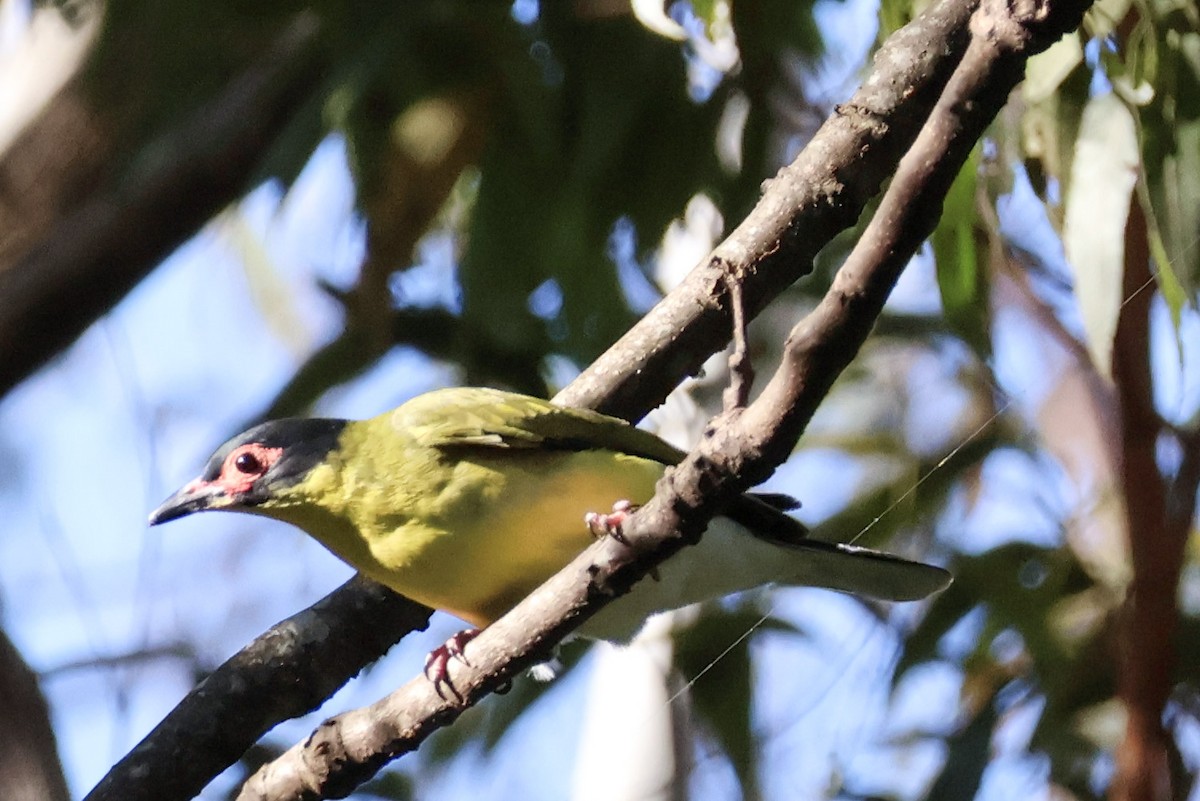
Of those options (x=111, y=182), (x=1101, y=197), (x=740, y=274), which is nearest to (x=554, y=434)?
(x=740, y=274)

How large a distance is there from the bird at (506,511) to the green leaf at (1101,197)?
0.55 meters

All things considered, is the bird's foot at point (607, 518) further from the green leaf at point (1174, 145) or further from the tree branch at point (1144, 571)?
the green leaf at point (1174, 145)

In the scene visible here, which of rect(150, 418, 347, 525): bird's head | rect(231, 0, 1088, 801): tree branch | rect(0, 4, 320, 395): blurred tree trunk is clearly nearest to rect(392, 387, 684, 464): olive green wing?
rect(150, 418, 347, 525): bird's head

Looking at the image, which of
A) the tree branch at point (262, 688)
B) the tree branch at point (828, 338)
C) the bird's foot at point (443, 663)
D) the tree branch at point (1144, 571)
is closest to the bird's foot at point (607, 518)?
the bird's foot at point (443, 663)

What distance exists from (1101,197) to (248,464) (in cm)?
152

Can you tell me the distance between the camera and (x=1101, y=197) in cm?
234

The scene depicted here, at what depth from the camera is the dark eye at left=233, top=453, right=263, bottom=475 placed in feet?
8.68

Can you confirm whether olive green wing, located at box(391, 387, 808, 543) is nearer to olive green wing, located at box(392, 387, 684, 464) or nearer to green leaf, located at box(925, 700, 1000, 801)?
olive green wing, located at box(392, 387, 684, 464)

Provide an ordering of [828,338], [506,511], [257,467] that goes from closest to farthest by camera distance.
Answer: [828,338]
[506,511]
[257,467]

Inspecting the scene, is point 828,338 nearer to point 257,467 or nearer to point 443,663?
point 443,663

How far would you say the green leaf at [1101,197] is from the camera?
2.13m

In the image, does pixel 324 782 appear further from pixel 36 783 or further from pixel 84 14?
pixel 84 14

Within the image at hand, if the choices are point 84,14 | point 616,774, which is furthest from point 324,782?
point 84,14

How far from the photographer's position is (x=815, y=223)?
7.02ft
